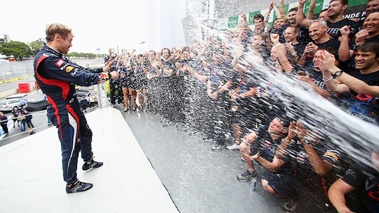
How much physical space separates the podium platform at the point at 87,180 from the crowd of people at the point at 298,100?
1.03 m

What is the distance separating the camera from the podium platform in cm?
175

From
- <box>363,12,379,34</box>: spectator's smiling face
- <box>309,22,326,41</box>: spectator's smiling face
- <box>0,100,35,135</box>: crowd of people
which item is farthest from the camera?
<box>0,100,35,135</box>: crowd of people

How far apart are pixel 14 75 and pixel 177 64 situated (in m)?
37.1

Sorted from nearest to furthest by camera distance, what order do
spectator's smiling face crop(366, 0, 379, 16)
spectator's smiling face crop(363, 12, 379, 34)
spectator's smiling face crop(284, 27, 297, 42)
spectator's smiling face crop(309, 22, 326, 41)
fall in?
spectator's smiling face crop(363, 12, 379, 34) → spectator's smiling face crop(366, 0, 379, 16) → spectator's smiling face crop(309, 22, 326, 41) → spectator's smiling face crop(284, 27, 297, 42)

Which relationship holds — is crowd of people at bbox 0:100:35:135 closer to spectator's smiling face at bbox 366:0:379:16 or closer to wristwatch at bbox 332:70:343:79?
wristwatch at bbox 332:70:343:79

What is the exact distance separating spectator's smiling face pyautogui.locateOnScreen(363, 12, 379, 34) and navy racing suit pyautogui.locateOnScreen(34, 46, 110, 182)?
2.24 m

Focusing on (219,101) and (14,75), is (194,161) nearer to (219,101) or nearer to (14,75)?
(219,101)

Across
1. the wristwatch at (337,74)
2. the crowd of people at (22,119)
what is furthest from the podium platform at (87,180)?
the crowd of people at (22,119)

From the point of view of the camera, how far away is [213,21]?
5676 millimetres

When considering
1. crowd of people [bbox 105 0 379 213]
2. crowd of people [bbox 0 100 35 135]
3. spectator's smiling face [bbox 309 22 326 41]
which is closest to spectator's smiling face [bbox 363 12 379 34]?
crowd of people [bbox 105 0 379 213]

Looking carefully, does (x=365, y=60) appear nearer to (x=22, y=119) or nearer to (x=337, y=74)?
(x=337, y=74)

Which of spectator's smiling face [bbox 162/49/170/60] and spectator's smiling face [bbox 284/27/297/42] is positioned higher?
spectator's smiling face [bbox 284/27/297/42]

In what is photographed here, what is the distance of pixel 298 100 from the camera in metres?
1.84

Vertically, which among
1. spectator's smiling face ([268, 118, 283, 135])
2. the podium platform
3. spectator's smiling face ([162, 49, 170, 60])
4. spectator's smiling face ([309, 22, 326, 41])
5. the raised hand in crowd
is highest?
spectator's smiling face ([309, 22, 326, 41])
